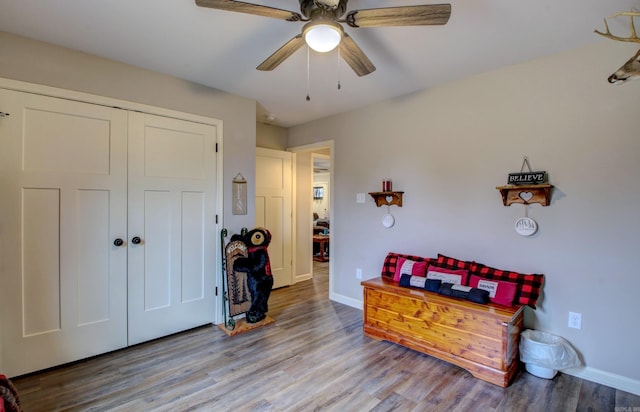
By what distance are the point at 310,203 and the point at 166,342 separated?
113 inches

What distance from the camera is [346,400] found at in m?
2.06

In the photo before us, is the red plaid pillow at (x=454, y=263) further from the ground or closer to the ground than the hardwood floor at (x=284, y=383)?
further from the ground

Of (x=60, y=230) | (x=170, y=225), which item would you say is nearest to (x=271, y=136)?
(x=170, y=225)

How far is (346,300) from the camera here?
3.96 metres

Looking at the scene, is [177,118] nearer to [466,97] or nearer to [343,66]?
[343,66]

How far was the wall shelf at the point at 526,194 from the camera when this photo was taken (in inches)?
95.8

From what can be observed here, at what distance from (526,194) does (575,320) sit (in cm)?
101

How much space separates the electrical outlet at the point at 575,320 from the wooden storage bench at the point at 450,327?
0.34 meters

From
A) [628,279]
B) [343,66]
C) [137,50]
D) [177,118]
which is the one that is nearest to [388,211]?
[343,66]

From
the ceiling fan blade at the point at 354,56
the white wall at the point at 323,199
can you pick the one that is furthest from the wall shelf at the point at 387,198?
the white wall at the point at 323,199

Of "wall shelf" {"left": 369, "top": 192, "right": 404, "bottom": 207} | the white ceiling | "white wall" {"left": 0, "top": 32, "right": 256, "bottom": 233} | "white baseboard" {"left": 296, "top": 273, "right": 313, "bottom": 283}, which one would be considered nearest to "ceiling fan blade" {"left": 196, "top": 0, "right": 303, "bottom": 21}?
the white ceiling

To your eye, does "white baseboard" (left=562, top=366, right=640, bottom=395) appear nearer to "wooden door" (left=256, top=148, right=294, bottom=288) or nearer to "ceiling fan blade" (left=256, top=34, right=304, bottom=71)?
"ceiling fan blade" (left=256, top=34, right=304, bottom=71)

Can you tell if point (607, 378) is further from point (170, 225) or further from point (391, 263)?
point (170, 225)

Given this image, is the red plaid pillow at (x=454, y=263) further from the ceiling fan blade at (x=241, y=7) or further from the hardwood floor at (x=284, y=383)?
the ceiling fan blade at (x=241, y=7)
